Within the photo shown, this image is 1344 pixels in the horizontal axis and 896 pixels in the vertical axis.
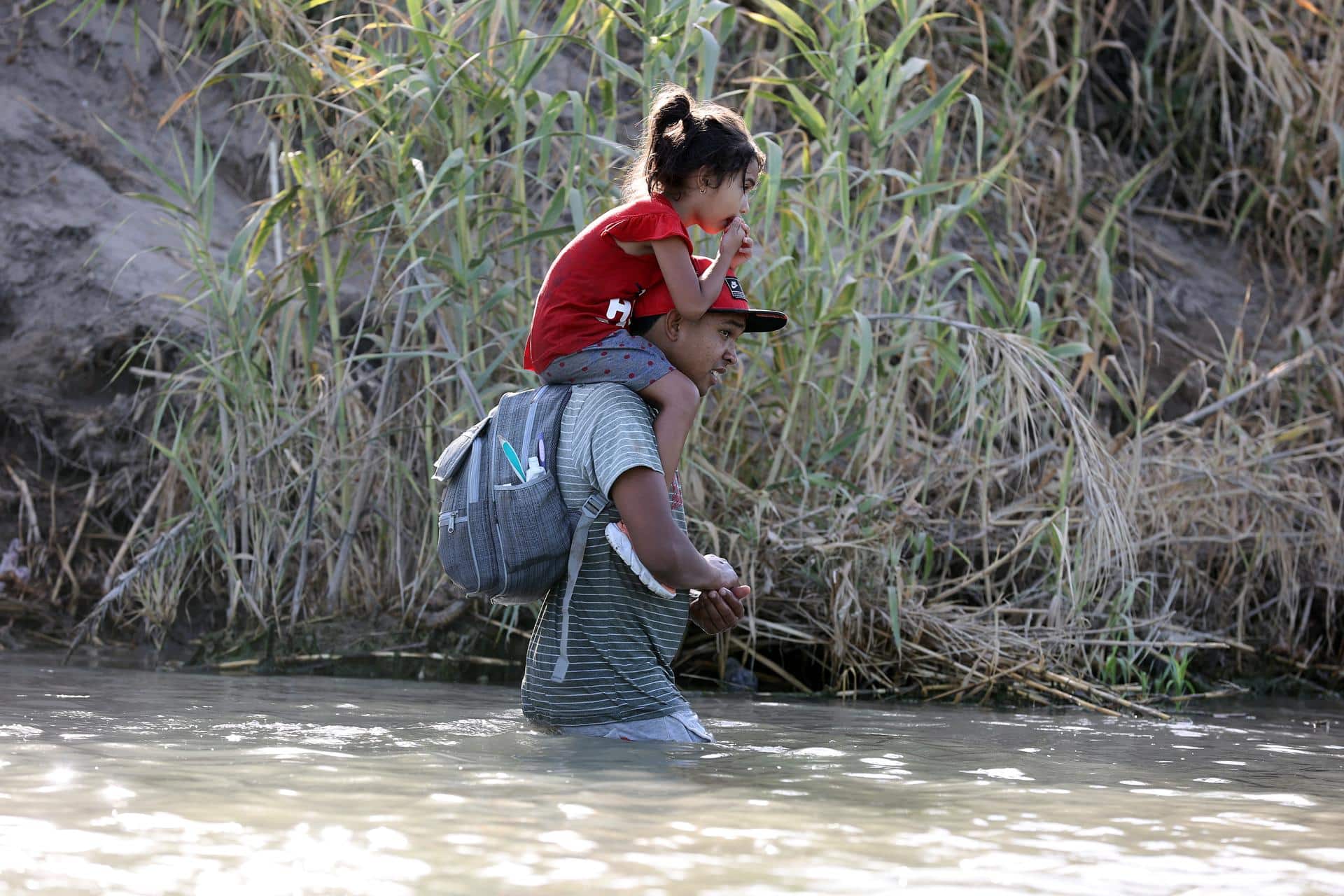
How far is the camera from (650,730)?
9.71ft

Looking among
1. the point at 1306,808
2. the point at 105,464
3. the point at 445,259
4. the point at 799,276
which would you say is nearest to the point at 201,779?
the point at 1306,808

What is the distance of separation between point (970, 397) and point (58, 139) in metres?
4.28

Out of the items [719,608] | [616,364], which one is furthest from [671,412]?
[719,608]

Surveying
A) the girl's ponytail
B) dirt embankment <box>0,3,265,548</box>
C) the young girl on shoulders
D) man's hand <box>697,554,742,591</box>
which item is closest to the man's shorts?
man's hand <box>697,554,742,591</box>

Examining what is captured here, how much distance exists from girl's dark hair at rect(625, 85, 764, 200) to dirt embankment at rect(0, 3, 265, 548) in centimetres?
241

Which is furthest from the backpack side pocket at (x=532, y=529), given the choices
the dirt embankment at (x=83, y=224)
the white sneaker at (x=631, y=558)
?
the dirt embankment at (x=83, y=224)

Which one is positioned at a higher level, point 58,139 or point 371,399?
point 58,139

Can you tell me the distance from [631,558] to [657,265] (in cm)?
66

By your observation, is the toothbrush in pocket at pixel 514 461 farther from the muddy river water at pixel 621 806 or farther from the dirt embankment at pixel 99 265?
the dirt embankment at pixel 99 265

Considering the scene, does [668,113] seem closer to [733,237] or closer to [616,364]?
[733,237]

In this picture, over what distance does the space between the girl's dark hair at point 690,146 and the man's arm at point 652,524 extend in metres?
0.64

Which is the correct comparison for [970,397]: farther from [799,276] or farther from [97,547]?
[97,547]

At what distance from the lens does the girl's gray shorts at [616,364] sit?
9.70ft

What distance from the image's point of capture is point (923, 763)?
2875 millimetres
